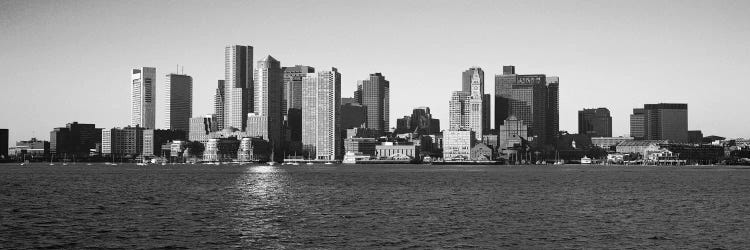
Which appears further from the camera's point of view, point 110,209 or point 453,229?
point 110,209

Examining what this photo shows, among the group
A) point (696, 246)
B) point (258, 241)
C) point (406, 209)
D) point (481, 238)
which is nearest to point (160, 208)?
point (406, 209)

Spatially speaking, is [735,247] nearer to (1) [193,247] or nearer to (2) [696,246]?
(2) [696,246]

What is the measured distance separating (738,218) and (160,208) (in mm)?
54745

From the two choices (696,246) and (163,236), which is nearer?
(696,246)

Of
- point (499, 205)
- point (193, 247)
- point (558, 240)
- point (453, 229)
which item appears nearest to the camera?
point (193, 247)

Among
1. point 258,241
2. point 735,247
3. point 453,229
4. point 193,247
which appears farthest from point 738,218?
point 193,247

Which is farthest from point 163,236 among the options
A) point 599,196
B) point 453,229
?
point 599,196

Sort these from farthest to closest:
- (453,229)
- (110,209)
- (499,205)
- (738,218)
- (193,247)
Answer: (499,205)
(110,209)
(738,218)
(453,229)
(193,247)

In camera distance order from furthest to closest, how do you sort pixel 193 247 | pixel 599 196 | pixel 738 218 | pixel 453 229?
pixel 599 196 < pixel 738 218 < pixel 453 229 < pixel 193 247

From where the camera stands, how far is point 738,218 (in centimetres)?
8438

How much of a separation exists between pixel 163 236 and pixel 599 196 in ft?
216

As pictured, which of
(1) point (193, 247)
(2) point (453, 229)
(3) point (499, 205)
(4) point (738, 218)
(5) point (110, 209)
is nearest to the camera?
(1) point (193, 247)

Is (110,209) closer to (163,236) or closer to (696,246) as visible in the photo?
(163,236)

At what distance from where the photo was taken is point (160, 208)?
310ft
